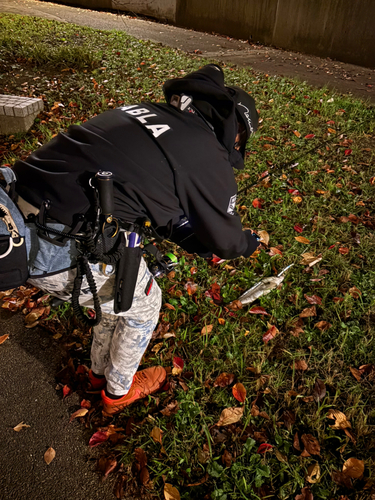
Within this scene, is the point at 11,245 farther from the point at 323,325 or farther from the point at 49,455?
the point at 323,325

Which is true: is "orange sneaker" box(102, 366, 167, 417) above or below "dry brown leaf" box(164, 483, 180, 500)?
above

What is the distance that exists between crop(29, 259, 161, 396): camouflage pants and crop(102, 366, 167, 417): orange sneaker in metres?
0.10

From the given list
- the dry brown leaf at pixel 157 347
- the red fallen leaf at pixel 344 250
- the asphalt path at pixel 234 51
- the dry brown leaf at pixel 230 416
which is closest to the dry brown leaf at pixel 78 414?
the dry brown leaf at pixel 157 347

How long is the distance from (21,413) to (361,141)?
5686 millimetres

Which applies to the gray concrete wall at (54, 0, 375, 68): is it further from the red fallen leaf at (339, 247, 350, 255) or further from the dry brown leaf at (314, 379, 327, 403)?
the dry brown leaf at (314, 379, 327, 403)

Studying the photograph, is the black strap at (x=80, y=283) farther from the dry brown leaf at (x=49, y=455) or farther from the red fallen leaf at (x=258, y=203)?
the red fallen leaf at (x=258, y=203)

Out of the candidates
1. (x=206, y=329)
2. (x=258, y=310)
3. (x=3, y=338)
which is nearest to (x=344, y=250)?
(x=258, y=310)

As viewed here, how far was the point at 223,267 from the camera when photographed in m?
3.44

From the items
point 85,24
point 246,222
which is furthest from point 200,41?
point 246,222

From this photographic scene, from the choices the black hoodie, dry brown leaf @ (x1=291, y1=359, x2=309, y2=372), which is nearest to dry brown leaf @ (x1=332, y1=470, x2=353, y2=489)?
dry brown leaf @ (x1=291, y1=359, x2=309, y2=372)

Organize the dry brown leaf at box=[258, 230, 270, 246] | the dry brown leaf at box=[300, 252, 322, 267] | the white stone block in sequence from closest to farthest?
the dry brown leaf at box=[300, 252, 322, 267] < the dry brown leaf at box=[258, 230, 270, 246] < the white stone block

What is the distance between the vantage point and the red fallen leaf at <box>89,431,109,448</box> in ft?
7.34

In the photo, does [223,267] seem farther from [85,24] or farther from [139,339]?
[85,24]

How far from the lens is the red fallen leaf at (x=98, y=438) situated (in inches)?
88.1
